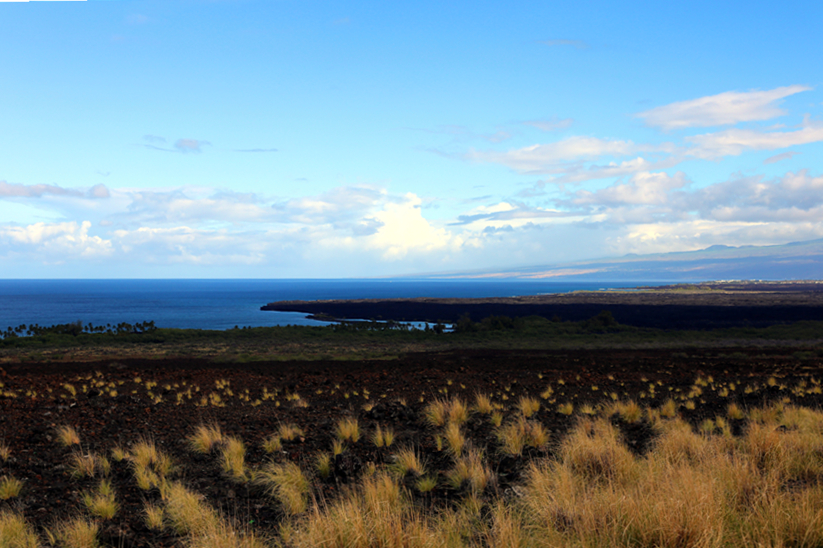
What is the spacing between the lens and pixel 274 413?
1089cm

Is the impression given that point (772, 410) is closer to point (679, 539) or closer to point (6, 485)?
point (679, 539)

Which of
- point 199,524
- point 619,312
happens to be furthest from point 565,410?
point 619,312

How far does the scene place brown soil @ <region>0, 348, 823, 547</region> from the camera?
6379mm

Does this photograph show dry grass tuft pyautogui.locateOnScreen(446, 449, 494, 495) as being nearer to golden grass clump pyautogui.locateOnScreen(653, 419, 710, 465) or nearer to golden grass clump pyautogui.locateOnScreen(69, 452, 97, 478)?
golden grass clump pyautogui.locateOnScreen(653, 419, 710, 465)

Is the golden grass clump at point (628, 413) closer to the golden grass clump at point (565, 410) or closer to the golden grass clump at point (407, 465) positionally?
the golden grass clump at point (565, 410)

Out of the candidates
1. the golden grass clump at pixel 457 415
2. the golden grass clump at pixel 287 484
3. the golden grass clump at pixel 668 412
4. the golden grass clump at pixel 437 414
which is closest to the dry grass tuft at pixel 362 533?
the golden grass clump at pixel 287 484

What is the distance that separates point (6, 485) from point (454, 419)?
22.9 feet

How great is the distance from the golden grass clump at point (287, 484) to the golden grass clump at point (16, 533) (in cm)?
242

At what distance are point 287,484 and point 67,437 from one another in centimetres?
473

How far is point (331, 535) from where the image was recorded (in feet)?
14.5

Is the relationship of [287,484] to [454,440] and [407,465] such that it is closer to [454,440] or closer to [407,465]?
[407,465]

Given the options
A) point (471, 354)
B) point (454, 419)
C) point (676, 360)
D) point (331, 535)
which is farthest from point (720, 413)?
point (471, 354)

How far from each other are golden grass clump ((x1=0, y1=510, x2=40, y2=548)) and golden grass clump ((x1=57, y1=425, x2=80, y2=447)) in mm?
3057

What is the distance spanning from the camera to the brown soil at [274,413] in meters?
6.38
